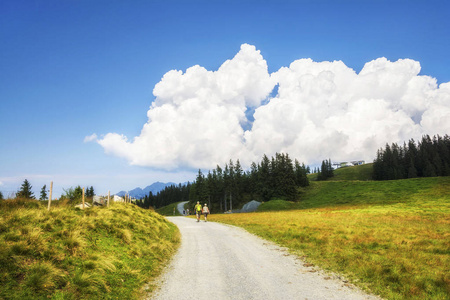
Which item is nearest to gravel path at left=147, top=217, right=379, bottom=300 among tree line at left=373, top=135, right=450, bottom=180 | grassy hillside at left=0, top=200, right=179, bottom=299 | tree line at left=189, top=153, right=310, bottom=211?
grassy hillside at left=0, top=200, right=179, bottom=299

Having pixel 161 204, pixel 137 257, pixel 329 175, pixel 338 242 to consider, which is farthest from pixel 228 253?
pixel 161 204

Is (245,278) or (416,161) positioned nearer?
(245,278)

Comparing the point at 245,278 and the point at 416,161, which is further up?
the point at 416,161

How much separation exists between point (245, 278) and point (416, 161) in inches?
5028

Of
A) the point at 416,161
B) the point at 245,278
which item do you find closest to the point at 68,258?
the point at 245,278

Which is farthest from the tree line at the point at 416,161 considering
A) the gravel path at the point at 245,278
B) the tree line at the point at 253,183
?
the gravel path at the point at 245,278

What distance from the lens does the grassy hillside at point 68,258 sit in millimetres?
5430

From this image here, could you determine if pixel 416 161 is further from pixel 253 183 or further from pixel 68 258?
pixel 68 258

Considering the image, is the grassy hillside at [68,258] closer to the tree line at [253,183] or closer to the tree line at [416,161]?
the tree line at [253,183]

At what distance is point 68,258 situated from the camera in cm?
685

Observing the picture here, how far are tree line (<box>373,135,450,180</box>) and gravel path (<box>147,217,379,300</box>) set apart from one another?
11089cm

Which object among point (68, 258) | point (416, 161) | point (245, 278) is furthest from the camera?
point (416, 161)

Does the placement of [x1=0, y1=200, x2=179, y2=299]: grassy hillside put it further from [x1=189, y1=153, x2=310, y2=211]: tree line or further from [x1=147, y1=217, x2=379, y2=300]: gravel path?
[x1=189, y1=153, x2=310, y2=211]: tree line

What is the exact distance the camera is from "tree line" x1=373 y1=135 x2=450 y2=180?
3661 inches
